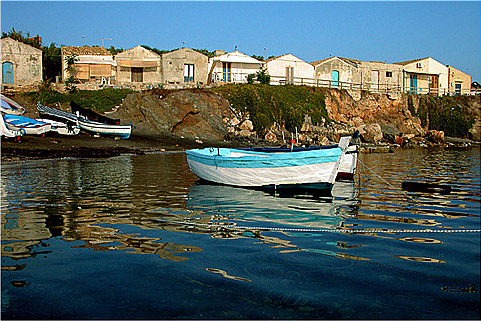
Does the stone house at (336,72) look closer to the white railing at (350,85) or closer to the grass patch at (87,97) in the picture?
the white railing at (350,85)

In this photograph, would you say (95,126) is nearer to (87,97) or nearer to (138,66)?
(87,97)

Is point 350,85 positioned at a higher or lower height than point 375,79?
lower

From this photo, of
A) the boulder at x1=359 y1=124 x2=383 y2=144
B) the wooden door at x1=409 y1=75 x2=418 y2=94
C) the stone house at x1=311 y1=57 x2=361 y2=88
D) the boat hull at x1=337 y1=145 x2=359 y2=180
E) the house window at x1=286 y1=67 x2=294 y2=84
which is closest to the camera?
the boat hull at x1=337 y1=145 x2=359 y2=180

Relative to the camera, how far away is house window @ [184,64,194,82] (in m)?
52.2

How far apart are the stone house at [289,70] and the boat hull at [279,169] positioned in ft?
140

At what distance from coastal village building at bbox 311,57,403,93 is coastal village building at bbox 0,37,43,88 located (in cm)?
3552

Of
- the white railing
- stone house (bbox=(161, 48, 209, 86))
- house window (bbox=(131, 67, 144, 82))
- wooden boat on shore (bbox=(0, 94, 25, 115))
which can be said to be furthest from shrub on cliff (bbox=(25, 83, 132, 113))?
the white railing

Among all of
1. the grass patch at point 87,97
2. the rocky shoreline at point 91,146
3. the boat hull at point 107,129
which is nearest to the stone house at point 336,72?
the rocky shoreline at point 91,146

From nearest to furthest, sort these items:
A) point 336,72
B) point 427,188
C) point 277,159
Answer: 1. point 277,159
2. point 427,188
3. point 336,72

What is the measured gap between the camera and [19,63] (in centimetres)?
4738

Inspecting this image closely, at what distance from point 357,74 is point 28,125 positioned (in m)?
47.5

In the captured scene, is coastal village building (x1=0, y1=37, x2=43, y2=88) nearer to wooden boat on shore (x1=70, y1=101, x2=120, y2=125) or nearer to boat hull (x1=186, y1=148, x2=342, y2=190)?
wooden boat on shore (x1=70, y1=101, x2=120, y2=125)

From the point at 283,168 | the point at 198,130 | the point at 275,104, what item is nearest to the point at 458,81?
the point at 275,104

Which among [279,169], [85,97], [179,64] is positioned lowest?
[279,169]
